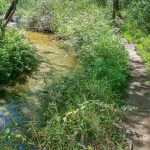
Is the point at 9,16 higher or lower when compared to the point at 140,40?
higher

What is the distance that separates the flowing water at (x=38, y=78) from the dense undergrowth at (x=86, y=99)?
18.9 inches

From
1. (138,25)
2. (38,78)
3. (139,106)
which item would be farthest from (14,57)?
(138,25)

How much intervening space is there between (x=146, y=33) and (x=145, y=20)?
1.08m

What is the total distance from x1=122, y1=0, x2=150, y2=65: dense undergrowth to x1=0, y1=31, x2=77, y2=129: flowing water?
3121mm

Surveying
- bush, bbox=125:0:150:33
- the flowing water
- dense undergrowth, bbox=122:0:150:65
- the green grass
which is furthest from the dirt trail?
bush, bbox=125:0:150:33

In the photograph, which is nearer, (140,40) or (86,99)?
(86,99)

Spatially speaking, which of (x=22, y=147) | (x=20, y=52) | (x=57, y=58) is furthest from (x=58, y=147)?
(x=57, y=58)

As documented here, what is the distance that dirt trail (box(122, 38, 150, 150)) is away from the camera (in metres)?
7.65

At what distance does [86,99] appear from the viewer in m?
8.66

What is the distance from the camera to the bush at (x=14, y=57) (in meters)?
11.7

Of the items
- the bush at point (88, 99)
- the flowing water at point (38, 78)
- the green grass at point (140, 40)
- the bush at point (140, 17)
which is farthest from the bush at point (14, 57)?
the bush at point (140, 17)

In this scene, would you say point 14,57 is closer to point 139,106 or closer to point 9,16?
point 9,16

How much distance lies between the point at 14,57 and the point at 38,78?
1.04 metres

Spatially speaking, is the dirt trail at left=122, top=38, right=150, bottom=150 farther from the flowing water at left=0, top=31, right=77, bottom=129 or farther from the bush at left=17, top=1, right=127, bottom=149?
the flowing water at left=0, top=31, right=77, bottom=129
